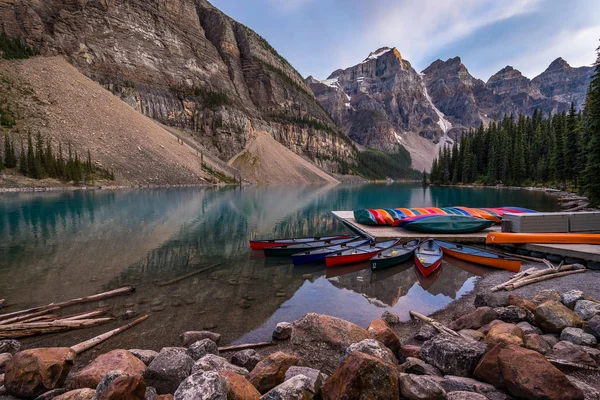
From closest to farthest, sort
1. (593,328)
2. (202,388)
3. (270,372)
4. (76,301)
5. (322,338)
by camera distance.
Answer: (202,388) < (270,372) < (593,328) < (322,338) < (76,301)

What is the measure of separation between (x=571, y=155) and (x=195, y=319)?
81893 millimetres

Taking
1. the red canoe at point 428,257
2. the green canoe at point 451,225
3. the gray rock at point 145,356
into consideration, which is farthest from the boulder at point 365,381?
the green canoe at point 451,225

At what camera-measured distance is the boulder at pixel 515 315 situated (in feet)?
29.8

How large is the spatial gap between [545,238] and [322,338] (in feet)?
63.8

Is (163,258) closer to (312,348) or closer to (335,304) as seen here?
(335,304)

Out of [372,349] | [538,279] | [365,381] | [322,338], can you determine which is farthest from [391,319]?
Answer: [538,279]

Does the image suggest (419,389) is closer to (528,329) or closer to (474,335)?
(474,335)

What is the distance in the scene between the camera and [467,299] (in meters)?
14.1

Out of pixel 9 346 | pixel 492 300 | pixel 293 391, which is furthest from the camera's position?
pixel 492 300

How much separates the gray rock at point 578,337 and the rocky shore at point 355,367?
0.08 feet

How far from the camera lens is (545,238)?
1966cm

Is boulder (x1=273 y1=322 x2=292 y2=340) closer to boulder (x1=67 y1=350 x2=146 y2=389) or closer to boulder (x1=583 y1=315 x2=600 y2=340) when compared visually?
boulder (x1=67 y1=350 x2=146 y2=389)

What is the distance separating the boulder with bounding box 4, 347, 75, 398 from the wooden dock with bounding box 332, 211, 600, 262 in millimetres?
21244

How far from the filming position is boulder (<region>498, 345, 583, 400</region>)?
4742 millimetres
